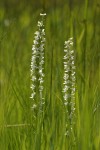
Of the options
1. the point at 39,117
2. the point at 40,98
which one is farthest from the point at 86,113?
the point at 40,98

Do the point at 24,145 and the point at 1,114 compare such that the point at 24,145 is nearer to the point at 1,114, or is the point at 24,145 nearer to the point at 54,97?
the point at 1,114

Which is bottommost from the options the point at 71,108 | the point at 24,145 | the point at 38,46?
the point at 24,145

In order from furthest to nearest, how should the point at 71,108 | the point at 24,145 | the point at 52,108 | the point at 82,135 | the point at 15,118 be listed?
1. the point at 15,118
2. the point at 52,108
3. the point at 71,108
4. the point at 24,145
5. the point at 82,135

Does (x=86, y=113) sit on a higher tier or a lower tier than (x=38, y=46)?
lower

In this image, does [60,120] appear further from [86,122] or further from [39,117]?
[86,122]

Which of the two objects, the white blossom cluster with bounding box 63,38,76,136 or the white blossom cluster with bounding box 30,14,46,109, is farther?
the white blossom cluster with bounding box 30,14,46,109

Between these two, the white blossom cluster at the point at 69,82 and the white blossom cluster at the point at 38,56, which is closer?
the white blossom cluster at the point at 69,82

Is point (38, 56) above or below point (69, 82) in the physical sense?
above

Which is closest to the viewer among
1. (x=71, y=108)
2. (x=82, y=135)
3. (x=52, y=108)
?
(x=82, y=135)

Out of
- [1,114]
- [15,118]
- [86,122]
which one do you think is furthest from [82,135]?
[15,118]

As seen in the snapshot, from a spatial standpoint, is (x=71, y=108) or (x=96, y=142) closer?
(x=96, y=142)

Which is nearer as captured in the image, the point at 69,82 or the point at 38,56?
the point at 69,82
